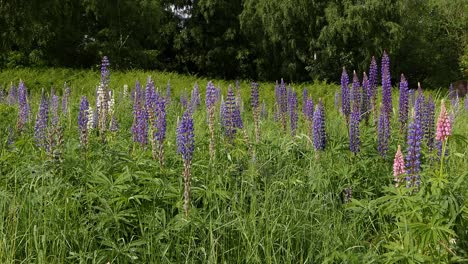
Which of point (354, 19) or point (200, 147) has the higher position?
point (354, 19)

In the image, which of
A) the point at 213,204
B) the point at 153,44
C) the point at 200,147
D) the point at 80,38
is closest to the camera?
the point at 213,204

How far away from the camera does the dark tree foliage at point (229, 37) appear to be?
27578 mm

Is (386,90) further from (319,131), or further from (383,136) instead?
(319,131)

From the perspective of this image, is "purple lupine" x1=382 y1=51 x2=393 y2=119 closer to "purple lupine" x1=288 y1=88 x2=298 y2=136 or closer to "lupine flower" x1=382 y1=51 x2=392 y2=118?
"lupine flower" x1=382 y1=51 x2=392 y2=118

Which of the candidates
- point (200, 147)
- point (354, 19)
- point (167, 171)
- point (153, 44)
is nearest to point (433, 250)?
point (167, 171)

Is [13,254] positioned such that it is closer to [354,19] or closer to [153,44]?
[354,19]

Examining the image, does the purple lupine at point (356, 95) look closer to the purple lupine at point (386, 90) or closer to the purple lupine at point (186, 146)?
the purple lupine at point (386, 90)

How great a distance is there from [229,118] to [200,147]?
509 mm

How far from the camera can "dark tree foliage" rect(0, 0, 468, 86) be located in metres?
27.6

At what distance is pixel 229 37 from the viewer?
32.1m

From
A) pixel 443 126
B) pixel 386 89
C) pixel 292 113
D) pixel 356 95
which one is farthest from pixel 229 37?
pixel 443 126

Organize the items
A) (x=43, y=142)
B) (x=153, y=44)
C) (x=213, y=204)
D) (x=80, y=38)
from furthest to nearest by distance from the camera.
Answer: (x=153, y=44) < (x=80, y=38) < (x=43, y=142) < (x=213, y=204)

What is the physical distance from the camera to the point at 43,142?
12.4 ft

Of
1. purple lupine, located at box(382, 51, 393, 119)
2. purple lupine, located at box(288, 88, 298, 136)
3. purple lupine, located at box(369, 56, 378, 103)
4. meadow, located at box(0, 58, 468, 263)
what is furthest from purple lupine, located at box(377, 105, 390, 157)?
purple lupine, located at box(288, 88, 298, 136)
